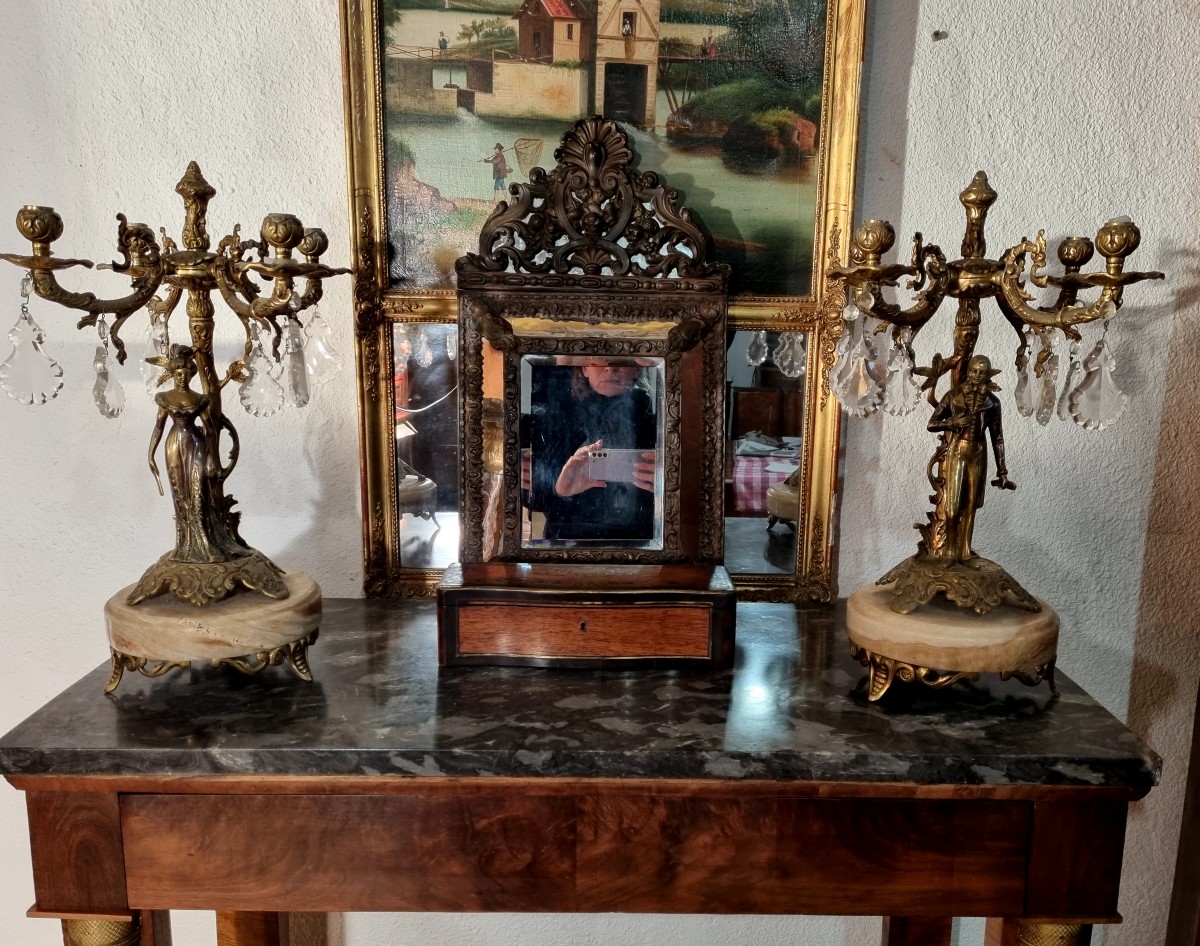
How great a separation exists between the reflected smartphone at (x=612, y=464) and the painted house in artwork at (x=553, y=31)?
19.8 inches

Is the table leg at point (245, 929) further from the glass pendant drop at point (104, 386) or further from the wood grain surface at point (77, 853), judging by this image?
the glass pendant drop at point (104, 386)

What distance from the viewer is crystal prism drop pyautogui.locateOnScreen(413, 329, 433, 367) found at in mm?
1235

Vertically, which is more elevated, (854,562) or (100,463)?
(100,463)

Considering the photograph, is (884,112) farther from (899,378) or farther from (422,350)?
(422,350)

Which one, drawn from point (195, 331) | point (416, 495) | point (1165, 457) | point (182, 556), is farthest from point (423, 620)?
point (1165, 457)

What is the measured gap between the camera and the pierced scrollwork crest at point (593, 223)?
3.81ft

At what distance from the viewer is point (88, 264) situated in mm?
938

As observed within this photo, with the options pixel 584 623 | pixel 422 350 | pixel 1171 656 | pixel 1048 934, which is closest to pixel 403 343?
pixel 422 350

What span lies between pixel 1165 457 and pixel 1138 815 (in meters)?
0.54

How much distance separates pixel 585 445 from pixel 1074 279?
57 centimetres

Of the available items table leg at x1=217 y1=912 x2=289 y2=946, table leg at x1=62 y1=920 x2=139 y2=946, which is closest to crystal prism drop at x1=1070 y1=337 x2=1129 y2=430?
table leg at x1=62 y1=920 x2=139 y2=946

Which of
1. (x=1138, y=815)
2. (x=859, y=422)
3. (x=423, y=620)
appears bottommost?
(x=1138, y=815)

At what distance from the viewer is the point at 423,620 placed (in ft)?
3.98

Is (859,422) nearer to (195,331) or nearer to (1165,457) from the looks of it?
(1165,457)
